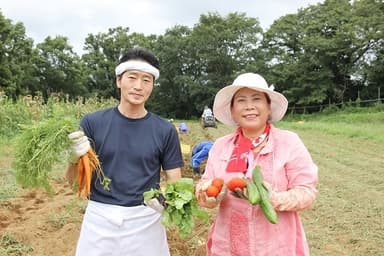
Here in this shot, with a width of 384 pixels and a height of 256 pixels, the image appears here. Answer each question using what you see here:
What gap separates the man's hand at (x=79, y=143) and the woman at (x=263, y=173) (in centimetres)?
63

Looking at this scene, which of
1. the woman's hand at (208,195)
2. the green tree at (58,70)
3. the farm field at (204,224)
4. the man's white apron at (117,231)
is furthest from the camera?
the green tree at (58,70)

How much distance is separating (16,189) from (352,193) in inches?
211

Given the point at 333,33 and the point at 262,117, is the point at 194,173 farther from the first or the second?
the point at 333,33

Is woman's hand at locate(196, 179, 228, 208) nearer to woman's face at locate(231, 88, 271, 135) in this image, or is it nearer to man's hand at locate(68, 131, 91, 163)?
woman's face at locate(231, 88, 271, 135)

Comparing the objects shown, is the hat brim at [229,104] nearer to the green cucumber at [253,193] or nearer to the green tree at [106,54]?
the green cucumber at [253,193]

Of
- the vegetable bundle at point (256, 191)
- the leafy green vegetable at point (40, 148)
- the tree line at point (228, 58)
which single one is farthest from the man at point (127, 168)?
the tree line at point (228, 58)

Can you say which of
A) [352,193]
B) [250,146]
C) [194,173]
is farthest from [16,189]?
[250,146]

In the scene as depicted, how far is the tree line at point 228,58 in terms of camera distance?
3462 centimetres

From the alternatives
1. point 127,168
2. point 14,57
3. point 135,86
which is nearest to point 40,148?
point 127,168

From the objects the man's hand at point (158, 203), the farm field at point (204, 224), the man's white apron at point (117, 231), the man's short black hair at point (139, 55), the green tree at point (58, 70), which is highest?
the green tree at point (58, 70)

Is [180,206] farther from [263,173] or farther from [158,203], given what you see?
[263,173]

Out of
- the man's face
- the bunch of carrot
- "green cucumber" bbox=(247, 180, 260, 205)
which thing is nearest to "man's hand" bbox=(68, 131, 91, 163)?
the bunch of carrot

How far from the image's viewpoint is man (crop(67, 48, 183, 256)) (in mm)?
2520

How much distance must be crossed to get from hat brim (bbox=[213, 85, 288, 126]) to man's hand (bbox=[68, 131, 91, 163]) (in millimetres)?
Answer: 729
